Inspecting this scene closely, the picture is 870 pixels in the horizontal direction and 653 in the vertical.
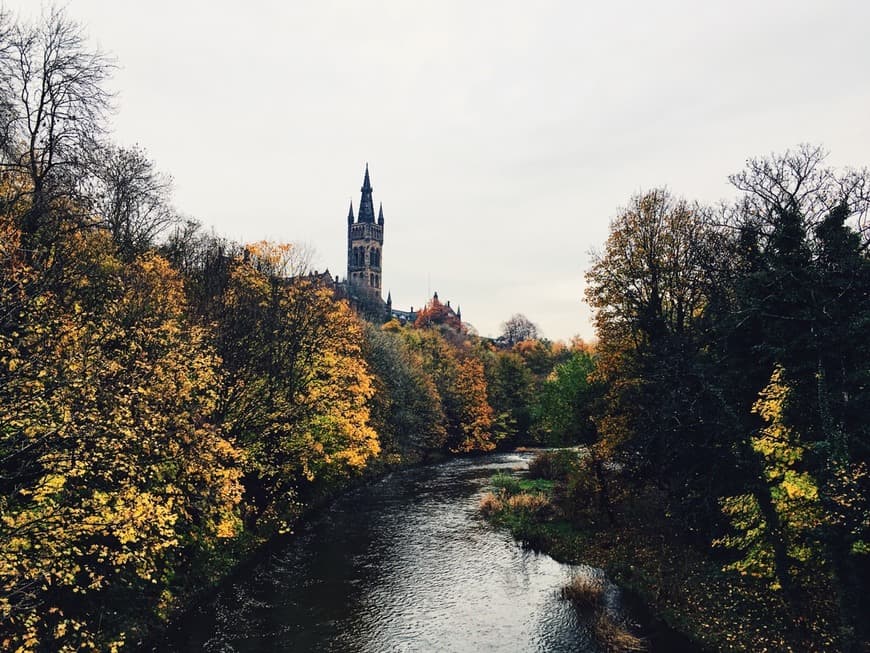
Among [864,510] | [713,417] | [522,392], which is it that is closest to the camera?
[864,510]

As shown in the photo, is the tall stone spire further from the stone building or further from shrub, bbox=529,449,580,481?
shrub, bbox=529,449,580,481

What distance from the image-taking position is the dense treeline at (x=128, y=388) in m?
13.4

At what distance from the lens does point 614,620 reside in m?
21.8

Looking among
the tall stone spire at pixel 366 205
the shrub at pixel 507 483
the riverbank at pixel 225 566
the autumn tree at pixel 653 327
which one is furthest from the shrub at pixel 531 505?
the tall stone spire at pixel 366 205

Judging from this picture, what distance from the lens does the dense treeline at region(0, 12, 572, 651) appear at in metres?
13.4

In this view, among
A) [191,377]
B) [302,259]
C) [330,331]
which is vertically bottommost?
[191,377]

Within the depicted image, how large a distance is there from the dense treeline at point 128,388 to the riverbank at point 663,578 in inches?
252

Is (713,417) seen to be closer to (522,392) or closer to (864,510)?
(864,510)

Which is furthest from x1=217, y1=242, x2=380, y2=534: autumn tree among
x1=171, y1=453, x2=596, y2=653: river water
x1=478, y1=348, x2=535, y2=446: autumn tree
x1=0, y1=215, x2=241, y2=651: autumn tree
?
x1=478, y1=348, x2=535, y2=446: autumn tree

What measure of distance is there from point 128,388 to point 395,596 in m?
15.1

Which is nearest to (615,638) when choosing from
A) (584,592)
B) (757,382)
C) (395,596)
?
(584,592)

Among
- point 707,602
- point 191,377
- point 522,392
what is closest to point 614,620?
point 707,602

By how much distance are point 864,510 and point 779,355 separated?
19.9ft

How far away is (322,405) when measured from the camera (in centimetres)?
3325
